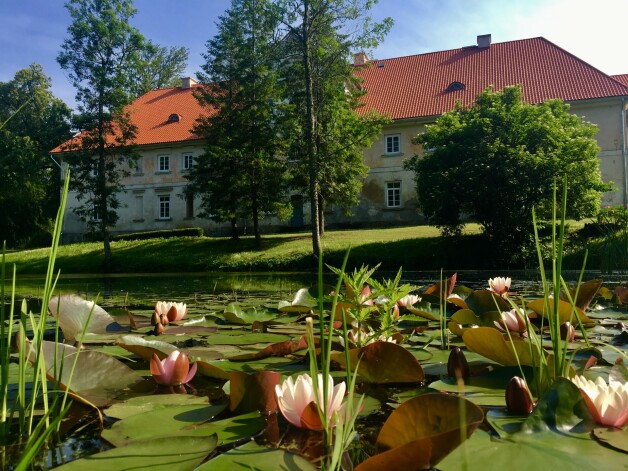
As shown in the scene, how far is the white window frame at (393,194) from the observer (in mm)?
27453

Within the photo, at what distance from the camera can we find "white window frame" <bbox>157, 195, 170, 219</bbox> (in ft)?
106

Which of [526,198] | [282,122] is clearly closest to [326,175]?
[282,122]

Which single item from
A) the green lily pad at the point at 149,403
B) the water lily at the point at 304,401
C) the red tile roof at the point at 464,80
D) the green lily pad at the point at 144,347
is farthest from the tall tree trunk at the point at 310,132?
the water lily at the point at 304,401

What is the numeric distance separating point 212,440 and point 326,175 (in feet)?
63.5

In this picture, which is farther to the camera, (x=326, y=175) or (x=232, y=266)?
(x=326, y=175)

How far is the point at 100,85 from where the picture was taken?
22359 millimetres

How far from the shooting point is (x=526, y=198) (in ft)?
51.2

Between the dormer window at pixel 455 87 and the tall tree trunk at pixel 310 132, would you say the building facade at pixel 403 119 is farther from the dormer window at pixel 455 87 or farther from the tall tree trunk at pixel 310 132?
the tall tree trunk at pixel 310 132

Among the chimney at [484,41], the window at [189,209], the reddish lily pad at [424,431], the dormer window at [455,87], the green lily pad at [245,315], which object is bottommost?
the green lily pad at [245,315]

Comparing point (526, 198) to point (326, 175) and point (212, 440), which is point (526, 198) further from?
point (212, 440)

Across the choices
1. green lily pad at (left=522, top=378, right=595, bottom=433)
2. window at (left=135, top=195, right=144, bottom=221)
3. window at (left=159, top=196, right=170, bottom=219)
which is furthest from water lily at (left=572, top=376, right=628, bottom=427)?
window at (left=135, top=195, right=144, bottom=221)

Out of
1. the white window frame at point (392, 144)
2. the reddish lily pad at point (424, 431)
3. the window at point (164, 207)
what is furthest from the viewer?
the window at point (164, 207)

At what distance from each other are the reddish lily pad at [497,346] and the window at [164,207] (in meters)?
31.9

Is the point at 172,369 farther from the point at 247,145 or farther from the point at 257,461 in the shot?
the point at 247,145
